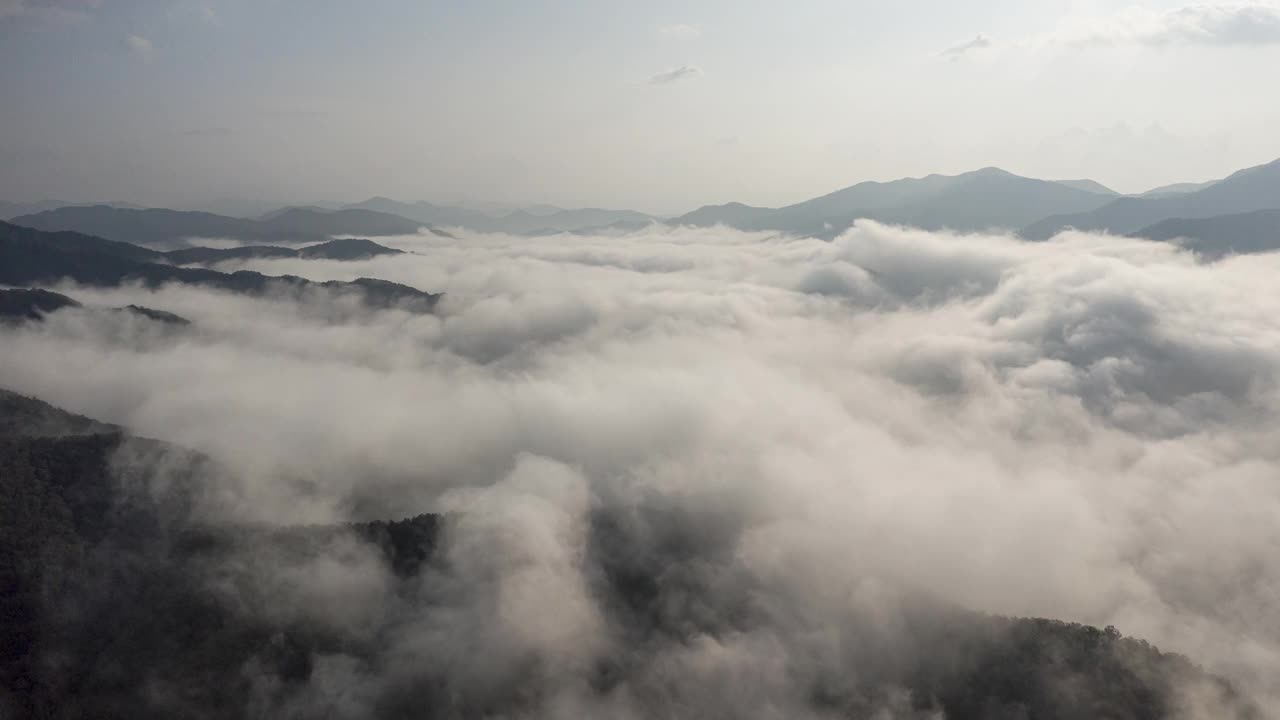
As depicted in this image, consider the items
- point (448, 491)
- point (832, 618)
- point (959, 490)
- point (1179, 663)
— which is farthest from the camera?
point (959, 490)

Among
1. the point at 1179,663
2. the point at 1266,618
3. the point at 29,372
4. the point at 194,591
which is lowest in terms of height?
the point at 1266,618

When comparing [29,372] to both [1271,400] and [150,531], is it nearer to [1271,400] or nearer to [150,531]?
[150,531]

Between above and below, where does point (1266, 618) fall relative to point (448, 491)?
below

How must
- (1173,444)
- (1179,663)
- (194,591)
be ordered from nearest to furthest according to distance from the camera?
(1179,663), (194,591), (1173,444)

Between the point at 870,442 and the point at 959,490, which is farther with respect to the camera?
the point at 870,442

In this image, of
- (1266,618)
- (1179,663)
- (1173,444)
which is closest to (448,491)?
(1179,663)

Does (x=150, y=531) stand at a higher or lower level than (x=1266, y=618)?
higher

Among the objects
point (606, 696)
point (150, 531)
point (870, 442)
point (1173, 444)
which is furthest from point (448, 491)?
point (1173, 444)

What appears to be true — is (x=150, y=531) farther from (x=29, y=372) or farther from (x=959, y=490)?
(x=959, y=490)

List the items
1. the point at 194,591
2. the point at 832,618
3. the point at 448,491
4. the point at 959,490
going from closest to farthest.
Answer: the point at 194,591
the point at 832,618
the point at 448,491
the point at 959,490
